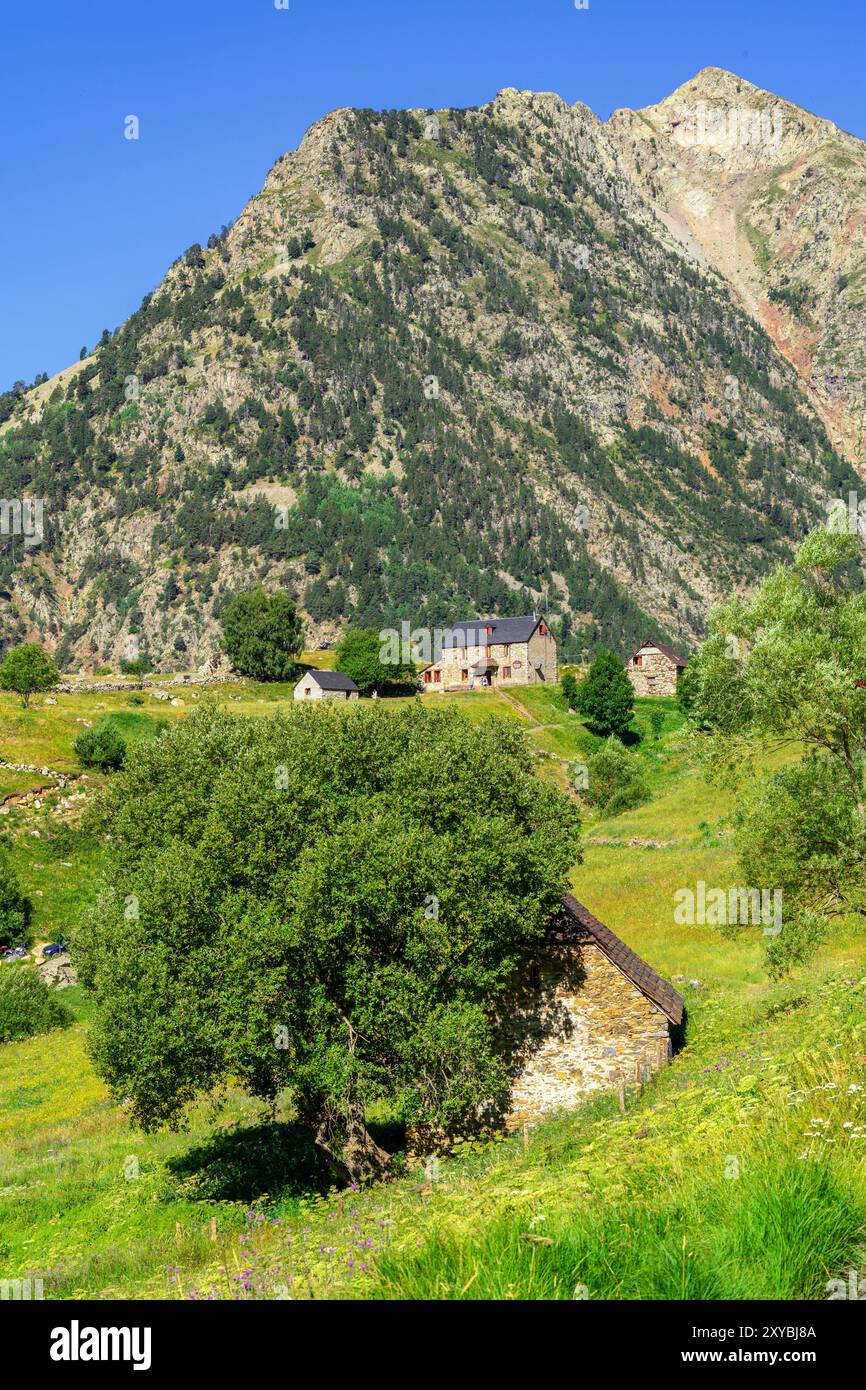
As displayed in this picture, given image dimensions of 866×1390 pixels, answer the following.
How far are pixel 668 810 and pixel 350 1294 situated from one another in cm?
7391

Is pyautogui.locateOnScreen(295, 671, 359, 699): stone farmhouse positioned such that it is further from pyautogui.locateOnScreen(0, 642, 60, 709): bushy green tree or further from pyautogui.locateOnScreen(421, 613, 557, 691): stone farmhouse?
pyautogui.locateOnScreen(0, 642, 60, 709): bushy green tree

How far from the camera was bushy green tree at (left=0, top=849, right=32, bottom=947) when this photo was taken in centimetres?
6581

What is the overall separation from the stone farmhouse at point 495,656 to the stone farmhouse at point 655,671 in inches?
749

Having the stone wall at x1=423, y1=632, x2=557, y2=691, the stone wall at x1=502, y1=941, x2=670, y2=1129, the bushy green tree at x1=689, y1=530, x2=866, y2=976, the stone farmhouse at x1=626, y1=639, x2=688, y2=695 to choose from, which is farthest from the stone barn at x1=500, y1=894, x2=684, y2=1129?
the stone farmhouse at x1=626, y1=639, x2=688, y2=695

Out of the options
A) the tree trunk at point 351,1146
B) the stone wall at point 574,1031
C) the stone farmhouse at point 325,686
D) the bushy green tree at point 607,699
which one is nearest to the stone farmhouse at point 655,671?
the bushy green tree at point 607,699

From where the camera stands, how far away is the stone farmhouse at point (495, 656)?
6368 inches

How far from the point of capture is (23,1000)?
54781mm

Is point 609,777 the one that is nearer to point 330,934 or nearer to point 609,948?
point 609,948

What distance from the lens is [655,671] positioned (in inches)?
7032

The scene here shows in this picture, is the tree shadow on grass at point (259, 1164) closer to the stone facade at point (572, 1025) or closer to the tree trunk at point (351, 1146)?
the tree trunk at point (351, 1146)

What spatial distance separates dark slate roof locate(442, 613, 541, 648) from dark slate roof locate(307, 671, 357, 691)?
89.8 feet

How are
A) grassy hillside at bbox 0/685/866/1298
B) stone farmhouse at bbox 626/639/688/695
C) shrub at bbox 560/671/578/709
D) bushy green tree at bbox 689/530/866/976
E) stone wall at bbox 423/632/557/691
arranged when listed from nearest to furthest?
grassy hillside at bbox 0/685/866/1298 < bushy green tree at bbox 689/530/866/976 < shrub at bbox 560/671/578/709 < stone wall at bbox 423/632/557/691 < stone farmhouse at bbox 626/639/688/695

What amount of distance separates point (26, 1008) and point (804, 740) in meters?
43.7

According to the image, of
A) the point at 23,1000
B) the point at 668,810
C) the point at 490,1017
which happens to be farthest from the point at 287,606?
the point at 490,1017
